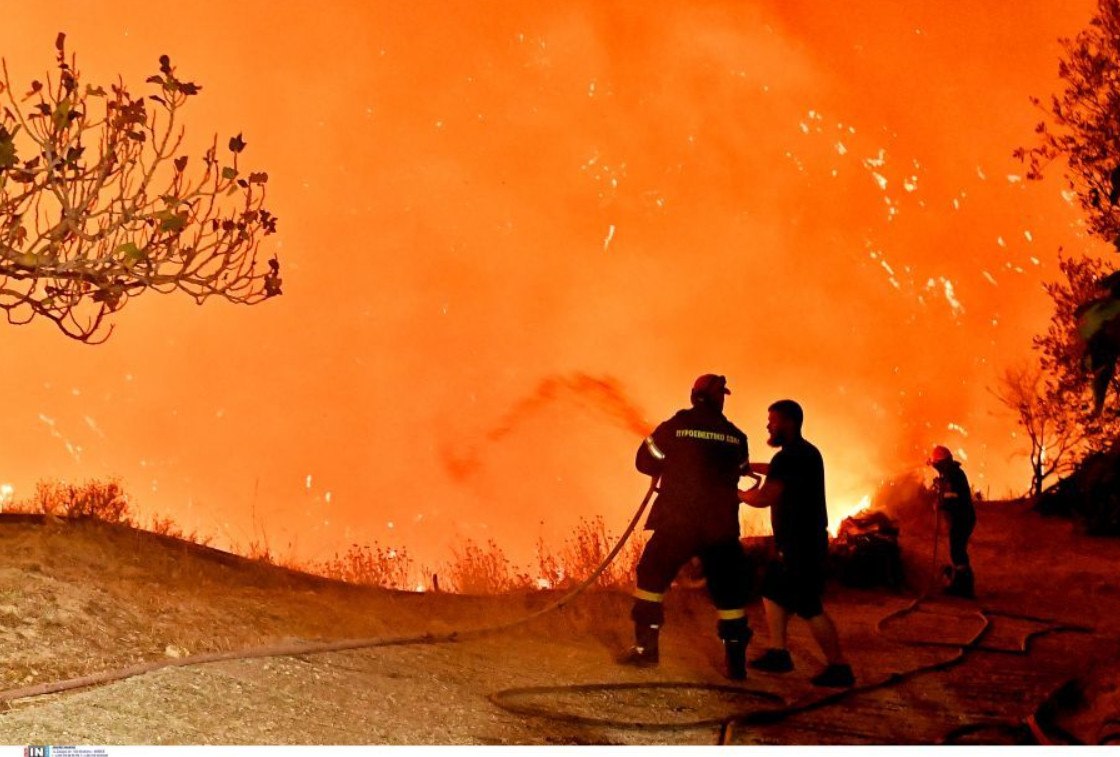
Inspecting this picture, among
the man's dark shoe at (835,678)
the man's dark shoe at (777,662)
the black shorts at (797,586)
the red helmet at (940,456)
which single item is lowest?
the man's dark shoe at (835,678)

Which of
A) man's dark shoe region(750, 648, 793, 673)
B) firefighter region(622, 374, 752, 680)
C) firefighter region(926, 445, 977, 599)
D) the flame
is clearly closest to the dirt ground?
man's dark shoe region(750, 648, 793, 673)

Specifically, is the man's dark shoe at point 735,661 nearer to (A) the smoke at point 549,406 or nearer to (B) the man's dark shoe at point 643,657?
(B) the man's dark shoe at point 643,657

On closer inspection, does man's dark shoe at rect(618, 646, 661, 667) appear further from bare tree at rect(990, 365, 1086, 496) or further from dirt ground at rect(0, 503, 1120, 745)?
bare tree at rect(990, 365, 1086, 496)

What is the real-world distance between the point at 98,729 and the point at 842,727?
4075 mm

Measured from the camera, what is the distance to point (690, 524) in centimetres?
712

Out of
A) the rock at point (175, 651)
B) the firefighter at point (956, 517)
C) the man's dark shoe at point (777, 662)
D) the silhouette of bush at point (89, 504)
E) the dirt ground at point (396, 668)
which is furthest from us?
the firefighter at point (956, 517)

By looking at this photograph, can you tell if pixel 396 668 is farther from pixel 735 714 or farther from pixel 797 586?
pixel 797 586

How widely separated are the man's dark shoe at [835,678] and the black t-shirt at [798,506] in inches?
29.6

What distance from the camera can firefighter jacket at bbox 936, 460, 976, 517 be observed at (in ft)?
40.0

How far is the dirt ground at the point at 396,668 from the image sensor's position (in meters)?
5.47

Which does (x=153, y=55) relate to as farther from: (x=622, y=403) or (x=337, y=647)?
(x=337, y=647)

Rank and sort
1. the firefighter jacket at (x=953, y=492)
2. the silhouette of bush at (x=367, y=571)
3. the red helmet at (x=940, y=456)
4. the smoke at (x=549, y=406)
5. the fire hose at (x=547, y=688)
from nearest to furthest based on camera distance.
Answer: the fire hose at (x=547, y=688) < the silhouette of bush at (x=367, y=571) < the firefighter jacket at (x=953, y=492) < the red helmet at (x=940, y=456) < the smoke at (x=549, y=406)

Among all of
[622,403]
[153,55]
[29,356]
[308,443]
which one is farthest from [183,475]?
[622,403]

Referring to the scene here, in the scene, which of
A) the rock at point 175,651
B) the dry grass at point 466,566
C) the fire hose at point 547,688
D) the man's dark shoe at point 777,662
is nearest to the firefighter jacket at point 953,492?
the dry grass at point 466,566
